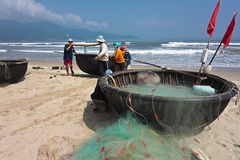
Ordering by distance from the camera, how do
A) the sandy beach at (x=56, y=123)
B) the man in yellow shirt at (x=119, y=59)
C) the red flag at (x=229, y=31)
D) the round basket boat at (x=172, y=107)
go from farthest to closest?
the man in yellow shirt at (x=119, y=59), the red flag at (x=229, y=31), the sandy beach at (x=56, y=123), the round basket boat at (x=172, y=107)

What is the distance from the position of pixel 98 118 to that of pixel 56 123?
0.84 meters

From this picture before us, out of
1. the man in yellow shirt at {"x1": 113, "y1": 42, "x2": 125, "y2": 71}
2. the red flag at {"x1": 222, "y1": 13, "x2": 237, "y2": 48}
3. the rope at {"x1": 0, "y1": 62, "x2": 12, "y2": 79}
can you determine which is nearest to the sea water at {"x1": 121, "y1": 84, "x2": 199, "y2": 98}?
the red flag at {"x1": 222, "y1": 13, "x2": 237, "y2": 48}

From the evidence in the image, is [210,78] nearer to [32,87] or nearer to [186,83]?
[186,83]

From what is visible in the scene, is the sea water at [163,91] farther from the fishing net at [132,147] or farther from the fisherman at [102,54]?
the fisherman at [102,54]

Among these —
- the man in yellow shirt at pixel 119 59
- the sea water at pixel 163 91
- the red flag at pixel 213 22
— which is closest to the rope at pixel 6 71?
the man in yellow shirt at pixel 119 59

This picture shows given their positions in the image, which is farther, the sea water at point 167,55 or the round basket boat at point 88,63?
the sea water at point 167,55

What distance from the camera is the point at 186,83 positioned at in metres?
6.15

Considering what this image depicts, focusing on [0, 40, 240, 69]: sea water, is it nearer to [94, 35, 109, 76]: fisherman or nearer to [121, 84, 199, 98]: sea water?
[121, 84, 199, 98]: sea water

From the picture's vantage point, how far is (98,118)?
5078 millimetres

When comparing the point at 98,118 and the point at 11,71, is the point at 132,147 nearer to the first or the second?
the point at 98,118

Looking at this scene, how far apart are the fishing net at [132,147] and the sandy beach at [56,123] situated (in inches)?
36.4

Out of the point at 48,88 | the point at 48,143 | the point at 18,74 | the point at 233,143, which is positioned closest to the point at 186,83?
the point at 233,143

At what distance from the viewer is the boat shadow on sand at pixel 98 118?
474cm

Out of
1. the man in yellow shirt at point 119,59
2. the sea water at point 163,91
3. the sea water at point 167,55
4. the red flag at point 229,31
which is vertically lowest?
the sea water at point 167,55
